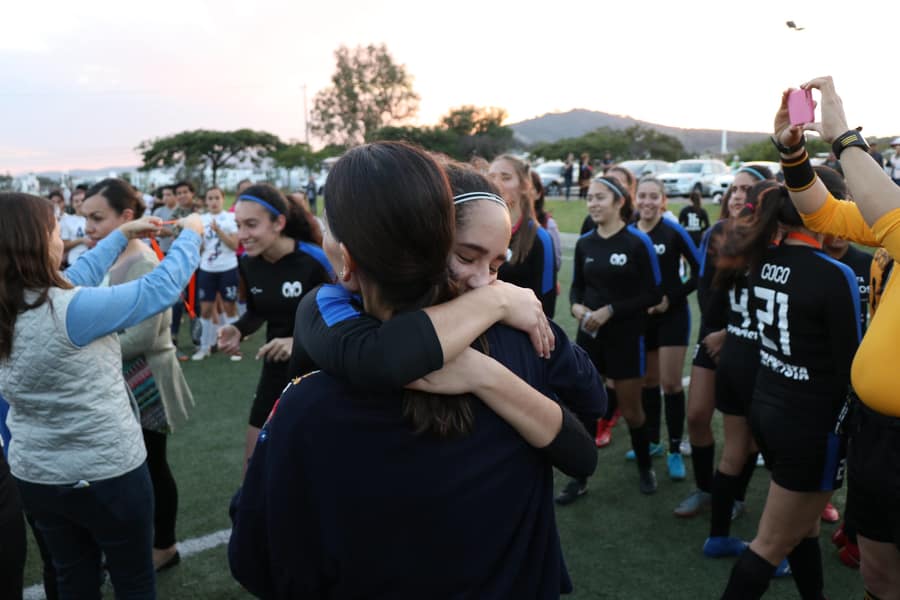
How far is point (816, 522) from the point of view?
9.11 ft

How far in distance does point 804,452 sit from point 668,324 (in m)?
2.31

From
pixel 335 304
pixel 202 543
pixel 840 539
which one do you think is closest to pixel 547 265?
pixel 840 539

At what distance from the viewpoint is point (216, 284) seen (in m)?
8.44

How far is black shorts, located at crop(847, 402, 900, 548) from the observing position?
2.05 meters

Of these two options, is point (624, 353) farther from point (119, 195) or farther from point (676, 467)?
point (119, 195)

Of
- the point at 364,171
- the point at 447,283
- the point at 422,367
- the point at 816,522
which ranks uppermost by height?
the point at 364,171

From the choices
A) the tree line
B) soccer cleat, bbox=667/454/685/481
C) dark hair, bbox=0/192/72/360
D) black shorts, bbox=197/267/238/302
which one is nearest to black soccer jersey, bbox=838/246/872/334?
soccer cleat, bbox=667/454/685/481

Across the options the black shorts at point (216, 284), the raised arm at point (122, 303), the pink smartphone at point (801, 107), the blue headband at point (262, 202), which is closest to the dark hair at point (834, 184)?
the pink smartphone at point (801, 107)

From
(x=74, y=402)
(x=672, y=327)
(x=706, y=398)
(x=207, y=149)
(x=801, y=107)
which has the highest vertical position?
(x=207, y=149)

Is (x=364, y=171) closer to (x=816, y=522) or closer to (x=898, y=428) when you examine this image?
(x=898, y=428)

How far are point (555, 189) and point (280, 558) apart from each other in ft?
117

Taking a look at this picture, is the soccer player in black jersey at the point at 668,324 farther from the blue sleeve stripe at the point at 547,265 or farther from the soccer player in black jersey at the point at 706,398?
the blue sleeve stripe at the point at 547,265

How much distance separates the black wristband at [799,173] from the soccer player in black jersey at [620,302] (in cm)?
198

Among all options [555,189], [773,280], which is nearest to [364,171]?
[773,280]
